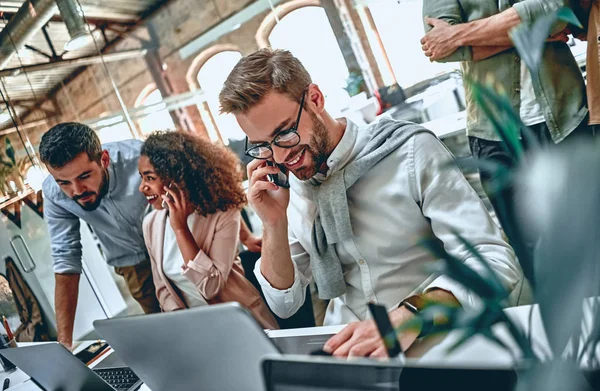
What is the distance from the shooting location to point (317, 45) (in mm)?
3426

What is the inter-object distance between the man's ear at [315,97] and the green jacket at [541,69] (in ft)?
1.48

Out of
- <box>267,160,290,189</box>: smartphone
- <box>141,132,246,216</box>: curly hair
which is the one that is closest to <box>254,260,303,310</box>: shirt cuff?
<box>267,160,290,189</box>: smartphone

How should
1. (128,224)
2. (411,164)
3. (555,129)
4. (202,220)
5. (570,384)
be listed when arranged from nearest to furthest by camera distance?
(570,384) < (411,164) < (555,129) < (202,220) < (128,224)

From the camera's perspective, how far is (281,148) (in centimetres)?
146

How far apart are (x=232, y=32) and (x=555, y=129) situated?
2.49 meters

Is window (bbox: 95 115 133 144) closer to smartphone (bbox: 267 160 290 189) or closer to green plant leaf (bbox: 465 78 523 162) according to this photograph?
smartphone (bbox: 267 160 290 189)

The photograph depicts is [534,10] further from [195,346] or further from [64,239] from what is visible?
[64,239]

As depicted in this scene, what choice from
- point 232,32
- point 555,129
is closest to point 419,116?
point 232,32

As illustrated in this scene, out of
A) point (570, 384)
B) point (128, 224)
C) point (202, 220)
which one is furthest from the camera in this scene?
point (128, 224)

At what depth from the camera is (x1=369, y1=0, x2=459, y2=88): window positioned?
2969 millimetres

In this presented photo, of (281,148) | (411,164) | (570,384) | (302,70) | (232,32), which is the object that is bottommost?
(570,384)

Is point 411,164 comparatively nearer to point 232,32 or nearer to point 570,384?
point 570,384

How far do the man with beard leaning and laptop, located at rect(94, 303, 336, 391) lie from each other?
1.55 metres

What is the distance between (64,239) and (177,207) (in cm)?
91
